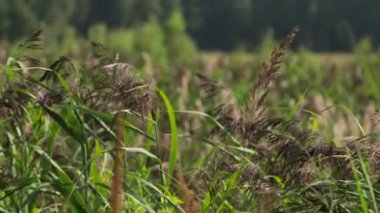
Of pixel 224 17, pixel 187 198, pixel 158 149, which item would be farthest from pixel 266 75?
pixel 224 17

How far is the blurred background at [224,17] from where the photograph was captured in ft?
218

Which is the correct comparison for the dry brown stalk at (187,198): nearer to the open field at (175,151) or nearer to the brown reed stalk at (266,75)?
the open field at (175,151)

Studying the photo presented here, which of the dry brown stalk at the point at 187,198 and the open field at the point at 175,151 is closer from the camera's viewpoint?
the dry brown stalk at the point at 187,198

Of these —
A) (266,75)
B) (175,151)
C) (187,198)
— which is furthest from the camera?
(175,151)

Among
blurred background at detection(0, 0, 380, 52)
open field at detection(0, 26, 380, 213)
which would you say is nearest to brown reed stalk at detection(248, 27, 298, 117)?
open field at detection(0, 26, 380, 213)

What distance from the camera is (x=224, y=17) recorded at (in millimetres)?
84688

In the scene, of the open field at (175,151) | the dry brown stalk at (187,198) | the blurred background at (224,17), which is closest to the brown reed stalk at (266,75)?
the open field at (175,151)

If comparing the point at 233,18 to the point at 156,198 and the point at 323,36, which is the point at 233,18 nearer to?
the point at 323,36

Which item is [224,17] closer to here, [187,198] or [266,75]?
[266,75]

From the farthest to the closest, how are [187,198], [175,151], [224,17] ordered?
[224,17], [175,151], [187,198]

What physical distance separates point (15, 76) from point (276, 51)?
82 cm

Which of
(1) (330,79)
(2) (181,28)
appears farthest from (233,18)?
(1) (330,79)

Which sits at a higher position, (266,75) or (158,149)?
(266,75)

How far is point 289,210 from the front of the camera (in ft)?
6.43
